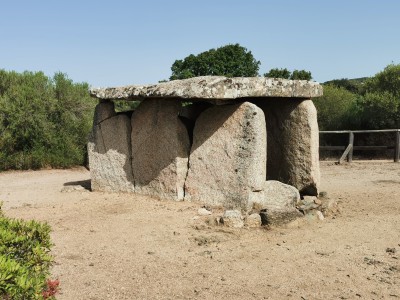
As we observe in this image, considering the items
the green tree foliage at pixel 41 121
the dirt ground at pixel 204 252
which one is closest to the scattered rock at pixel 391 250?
the dirt ground at pixel 204 252

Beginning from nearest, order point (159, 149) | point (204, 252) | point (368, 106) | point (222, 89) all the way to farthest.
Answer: point (204, 252), point (222, 89), point (159, 149), point (368, 106)

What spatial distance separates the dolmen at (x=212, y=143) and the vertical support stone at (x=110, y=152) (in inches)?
0.7

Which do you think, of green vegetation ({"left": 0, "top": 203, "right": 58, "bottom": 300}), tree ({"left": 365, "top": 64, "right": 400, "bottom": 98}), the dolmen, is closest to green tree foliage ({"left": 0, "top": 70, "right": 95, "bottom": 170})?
the dolmen

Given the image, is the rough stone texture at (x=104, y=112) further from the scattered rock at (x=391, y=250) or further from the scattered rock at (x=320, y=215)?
the scattered rock at (x=391, y=250)

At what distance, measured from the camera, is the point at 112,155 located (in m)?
8.30

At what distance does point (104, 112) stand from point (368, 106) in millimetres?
12246

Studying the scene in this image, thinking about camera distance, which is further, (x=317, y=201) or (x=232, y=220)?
(x=317, y=201)

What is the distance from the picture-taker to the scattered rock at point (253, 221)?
6145 millimetres

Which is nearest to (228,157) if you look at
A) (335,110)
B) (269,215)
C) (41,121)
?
(269,215)

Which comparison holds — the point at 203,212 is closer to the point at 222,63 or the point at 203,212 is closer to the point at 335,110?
the point at 335,110

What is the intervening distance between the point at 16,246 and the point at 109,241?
7.72ft

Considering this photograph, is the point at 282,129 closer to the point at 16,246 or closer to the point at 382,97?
the point at 16,246

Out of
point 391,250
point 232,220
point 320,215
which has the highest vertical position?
point 232,220

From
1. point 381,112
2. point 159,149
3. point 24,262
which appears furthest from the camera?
point 381,112
